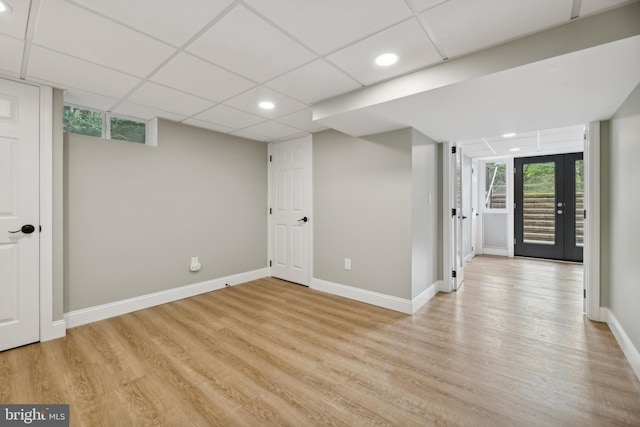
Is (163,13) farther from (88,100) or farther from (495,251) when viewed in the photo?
(495,251)

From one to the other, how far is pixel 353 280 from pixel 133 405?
2.47m

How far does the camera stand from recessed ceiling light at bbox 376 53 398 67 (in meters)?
1.96

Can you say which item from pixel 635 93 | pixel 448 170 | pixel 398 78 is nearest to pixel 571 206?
pixel 448 170

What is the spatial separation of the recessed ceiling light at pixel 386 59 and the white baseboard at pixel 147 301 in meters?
3.45

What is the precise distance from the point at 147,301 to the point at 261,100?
8.85ft

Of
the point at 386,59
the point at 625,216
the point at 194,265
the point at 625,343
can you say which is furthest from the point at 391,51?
the point at 194,265

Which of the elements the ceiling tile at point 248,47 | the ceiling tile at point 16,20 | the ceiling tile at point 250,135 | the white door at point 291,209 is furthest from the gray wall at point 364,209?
the ceiling tile at point 16,20

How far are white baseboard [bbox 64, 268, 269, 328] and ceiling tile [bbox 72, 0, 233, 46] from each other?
2.78 m

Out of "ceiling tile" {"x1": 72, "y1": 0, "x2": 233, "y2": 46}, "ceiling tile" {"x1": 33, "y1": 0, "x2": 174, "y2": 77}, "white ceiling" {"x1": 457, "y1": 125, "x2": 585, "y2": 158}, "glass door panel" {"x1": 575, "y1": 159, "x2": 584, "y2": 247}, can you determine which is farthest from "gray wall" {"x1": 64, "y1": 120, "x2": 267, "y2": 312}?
"glass door panel" {"x1": 575, "y1": 159, "x2": 584, "y2": 247}

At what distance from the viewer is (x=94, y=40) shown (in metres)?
1.80

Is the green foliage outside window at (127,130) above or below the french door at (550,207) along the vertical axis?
above

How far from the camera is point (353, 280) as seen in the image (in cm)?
357

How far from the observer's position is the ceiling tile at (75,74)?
202 centimetres

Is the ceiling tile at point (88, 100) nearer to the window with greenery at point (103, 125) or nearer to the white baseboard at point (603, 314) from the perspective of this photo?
the window with greenery at point (103, 125)
